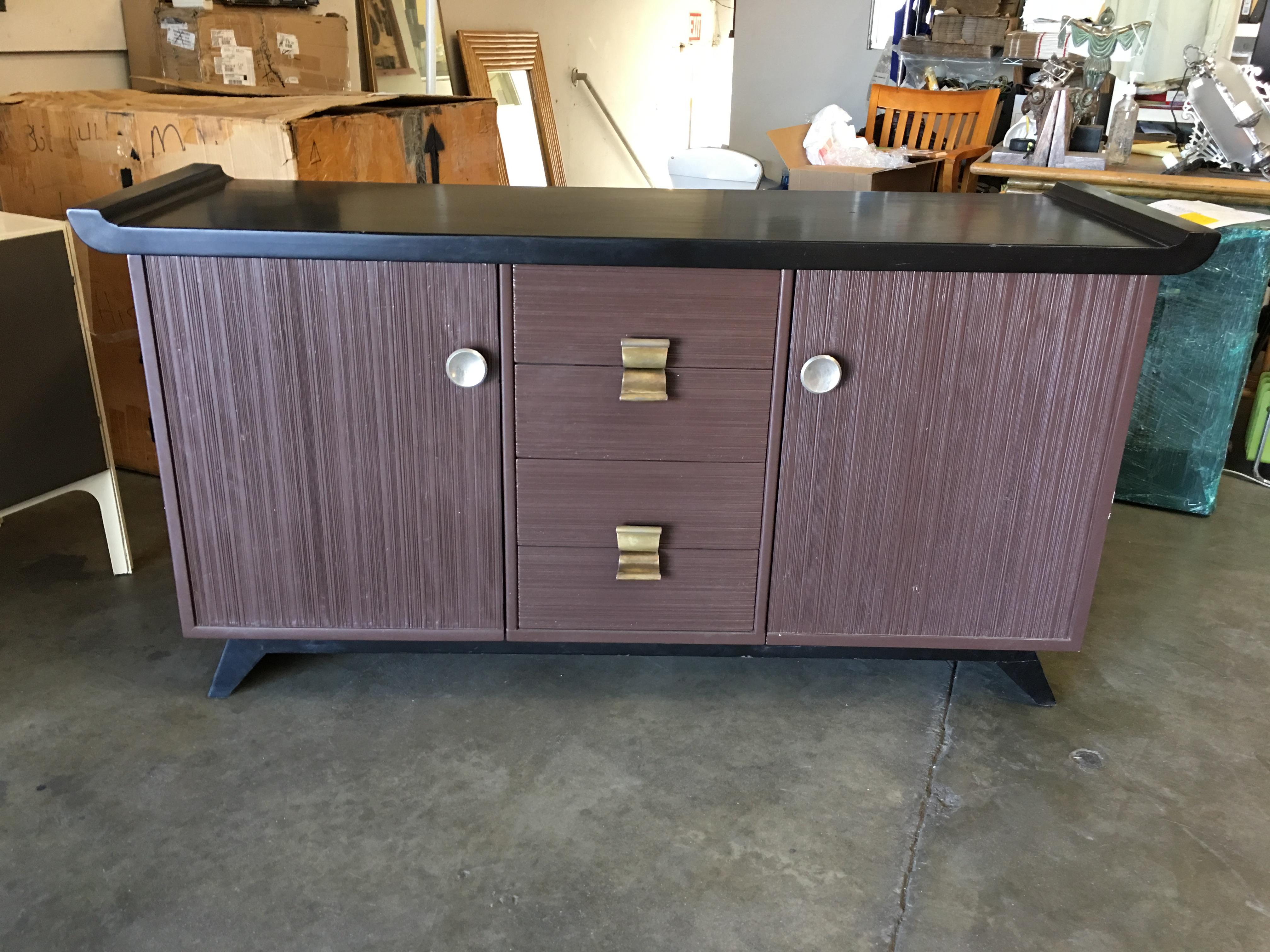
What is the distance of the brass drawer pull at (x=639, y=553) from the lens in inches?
60.0

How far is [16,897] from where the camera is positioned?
1236mm

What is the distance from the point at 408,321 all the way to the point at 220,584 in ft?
1.72

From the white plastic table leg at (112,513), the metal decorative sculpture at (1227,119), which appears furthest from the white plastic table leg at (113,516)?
the metal decorative sculpture at (1227,119)

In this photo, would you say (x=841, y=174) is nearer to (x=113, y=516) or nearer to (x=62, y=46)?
(x=62, y=46)

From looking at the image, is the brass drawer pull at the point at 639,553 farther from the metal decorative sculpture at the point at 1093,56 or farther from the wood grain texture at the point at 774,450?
the metal decorative sculpture at the point at 1093,56

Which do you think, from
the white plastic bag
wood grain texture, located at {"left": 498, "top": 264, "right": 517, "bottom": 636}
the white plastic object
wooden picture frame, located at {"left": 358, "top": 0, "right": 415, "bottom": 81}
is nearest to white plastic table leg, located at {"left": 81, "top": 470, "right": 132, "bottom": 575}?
wood grain texture, located at {"left": 498, "top": 264, "right": 517, "bottom": 636}

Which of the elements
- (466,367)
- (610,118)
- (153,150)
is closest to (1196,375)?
(466,367)

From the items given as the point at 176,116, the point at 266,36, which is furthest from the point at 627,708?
the point at 266,36

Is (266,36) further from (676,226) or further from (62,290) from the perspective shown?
(676,226)

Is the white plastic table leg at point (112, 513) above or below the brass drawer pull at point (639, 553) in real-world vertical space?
below

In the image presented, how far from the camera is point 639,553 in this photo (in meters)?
1.54

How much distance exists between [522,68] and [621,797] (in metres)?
3.91

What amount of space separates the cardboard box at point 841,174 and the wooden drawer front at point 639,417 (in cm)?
223

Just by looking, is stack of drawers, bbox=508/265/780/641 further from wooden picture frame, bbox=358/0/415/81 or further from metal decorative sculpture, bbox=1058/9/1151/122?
wooden picture frame, bbox=358/0/415/81
